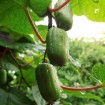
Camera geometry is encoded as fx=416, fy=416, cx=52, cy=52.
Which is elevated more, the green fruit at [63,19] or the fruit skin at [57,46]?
the green fruit at [63,19]

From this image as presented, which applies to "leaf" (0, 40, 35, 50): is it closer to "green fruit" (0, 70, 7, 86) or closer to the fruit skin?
"green fruit" (0, 70, 7, 86)

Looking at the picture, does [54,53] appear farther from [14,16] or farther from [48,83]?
[14,16]

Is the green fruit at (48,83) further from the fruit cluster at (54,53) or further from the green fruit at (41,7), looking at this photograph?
the green fruit at (41,7)

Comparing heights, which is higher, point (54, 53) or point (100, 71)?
point (54, 53)

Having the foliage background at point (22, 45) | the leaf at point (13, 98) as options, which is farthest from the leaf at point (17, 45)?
the leaf at point (13, 98)

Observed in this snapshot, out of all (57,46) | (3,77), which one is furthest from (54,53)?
(3,77)

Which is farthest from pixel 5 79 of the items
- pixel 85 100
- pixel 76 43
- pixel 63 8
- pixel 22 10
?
pixel 76 43
